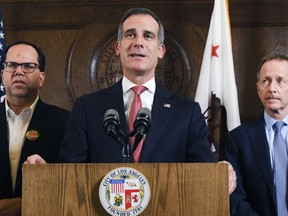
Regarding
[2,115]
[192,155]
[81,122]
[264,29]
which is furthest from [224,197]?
[264,29]

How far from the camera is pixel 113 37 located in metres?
4.19

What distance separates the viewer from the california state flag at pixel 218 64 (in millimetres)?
3822

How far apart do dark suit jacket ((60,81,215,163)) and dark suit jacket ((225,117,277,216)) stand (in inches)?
19.2

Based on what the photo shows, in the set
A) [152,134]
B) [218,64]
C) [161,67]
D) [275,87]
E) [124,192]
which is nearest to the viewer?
[124,192]

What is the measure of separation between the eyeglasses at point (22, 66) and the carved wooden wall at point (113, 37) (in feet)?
3.68

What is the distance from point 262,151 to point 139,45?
96 cm

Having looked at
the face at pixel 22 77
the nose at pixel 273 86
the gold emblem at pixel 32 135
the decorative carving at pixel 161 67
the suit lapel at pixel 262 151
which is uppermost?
the decorative carving at pixel 161 67

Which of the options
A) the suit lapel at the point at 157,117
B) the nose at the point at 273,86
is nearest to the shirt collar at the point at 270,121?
the nose at the point at 273,86

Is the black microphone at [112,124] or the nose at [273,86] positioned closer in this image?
the black microphone at [112,124]

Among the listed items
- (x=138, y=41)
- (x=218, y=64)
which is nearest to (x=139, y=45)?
(x=138, y=41)

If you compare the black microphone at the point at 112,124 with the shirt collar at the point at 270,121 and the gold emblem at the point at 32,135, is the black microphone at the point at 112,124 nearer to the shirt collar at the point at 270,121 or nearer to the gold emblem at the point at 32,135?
the gold emblem at the point at 32,135

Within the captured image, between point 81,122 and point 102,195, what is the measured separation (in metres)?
0.73

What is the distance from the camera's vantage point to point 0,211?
2518mm

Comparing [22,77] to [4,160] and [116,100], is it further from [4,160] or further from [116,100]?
[116,100]
